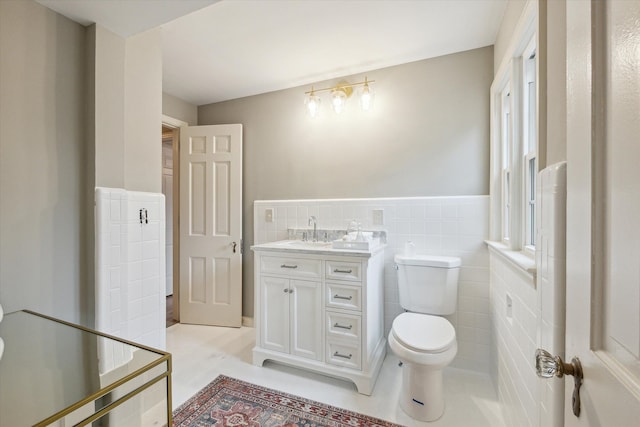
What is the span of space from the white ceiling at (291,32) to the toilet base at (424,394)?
2162 millimetres

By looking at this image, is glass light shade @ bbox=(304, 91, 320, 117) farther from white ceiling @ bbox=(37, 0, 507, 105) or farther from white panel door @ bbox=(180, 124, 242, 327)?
white panel door @ bbox=(180, 124, 242, 327)

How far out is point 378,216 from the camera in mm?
2383

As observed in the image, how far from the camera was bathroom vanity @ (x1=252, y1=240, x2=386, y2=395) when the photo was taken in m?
1.90

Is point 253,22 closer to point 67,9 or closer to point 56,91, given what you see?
point 67,9

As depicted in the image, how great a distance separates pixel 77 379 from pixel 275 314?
1503 millimetres

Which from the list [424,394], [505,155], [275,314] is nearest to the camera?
[424,394]

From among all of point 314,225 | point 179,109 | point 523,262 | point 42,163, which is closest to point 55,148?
point 42,163

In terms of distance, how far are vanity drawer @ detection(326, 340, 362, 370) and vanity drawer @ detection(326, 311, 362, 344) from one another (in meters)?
0.06

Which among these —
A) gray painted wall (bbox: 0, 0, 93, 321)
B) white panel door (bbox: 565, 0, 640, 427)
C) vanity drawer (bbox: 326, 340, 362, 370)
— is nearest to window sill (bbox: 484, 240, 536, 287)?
white panel door (bbox: 565, 0, 640, 427)

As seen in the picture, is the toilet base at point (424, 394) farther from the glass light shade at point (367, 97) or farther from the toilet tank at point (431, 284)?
the glass light shade at point (367, 97)

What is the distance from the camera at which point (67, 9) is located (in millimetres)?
1240

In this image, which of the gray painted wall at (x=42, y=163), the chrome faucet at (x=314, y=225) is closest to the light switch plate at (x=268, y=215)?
the chrome faucet at (x=314, y=225)

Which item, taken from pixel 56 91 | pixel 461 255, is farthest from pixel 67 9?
pixel 461 255

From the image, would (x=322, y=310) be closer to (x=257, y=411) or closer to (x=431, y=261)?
(x=257, y=411)
